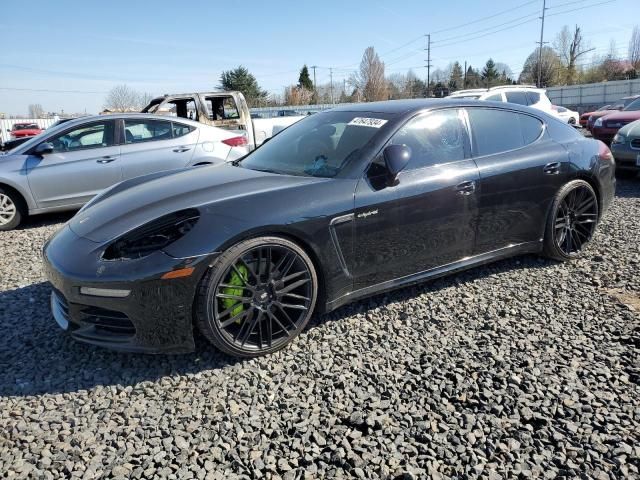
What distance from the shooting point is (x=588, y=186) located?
416cm

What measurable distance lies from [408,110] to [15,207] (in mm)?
5317

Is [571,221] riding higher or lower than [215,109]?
lower

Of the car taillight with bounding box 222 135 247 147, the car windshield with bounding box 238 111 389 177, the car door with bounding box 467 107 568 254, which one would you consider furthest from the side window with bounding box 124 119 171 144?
the car door with bounding box 467 107 568 254

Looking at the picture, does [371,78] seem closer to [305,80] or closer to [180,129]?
[305,80]

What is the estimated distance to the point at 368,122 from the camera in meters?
3.45

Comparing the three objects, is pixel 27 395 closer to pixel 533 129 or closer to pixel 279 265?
pixel 279 265

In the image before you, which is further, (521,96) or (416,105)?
(521,96)

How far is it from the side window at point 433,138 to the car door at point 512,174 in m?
0.15

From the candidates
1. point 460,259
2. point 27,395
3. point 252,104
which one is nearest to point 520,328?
point 460,259

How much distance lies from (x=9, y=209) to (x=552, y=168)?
6.31 m

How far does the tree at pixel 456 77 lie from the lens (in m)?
76.8

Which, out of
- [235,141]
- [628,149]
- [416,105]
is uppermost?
[416,105]

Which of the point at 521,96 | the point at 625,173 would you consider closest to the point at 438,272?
the point at 625,173

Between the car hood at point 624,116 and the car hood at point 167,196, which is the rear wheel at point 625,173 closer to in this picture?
the car hood at point 624,116
